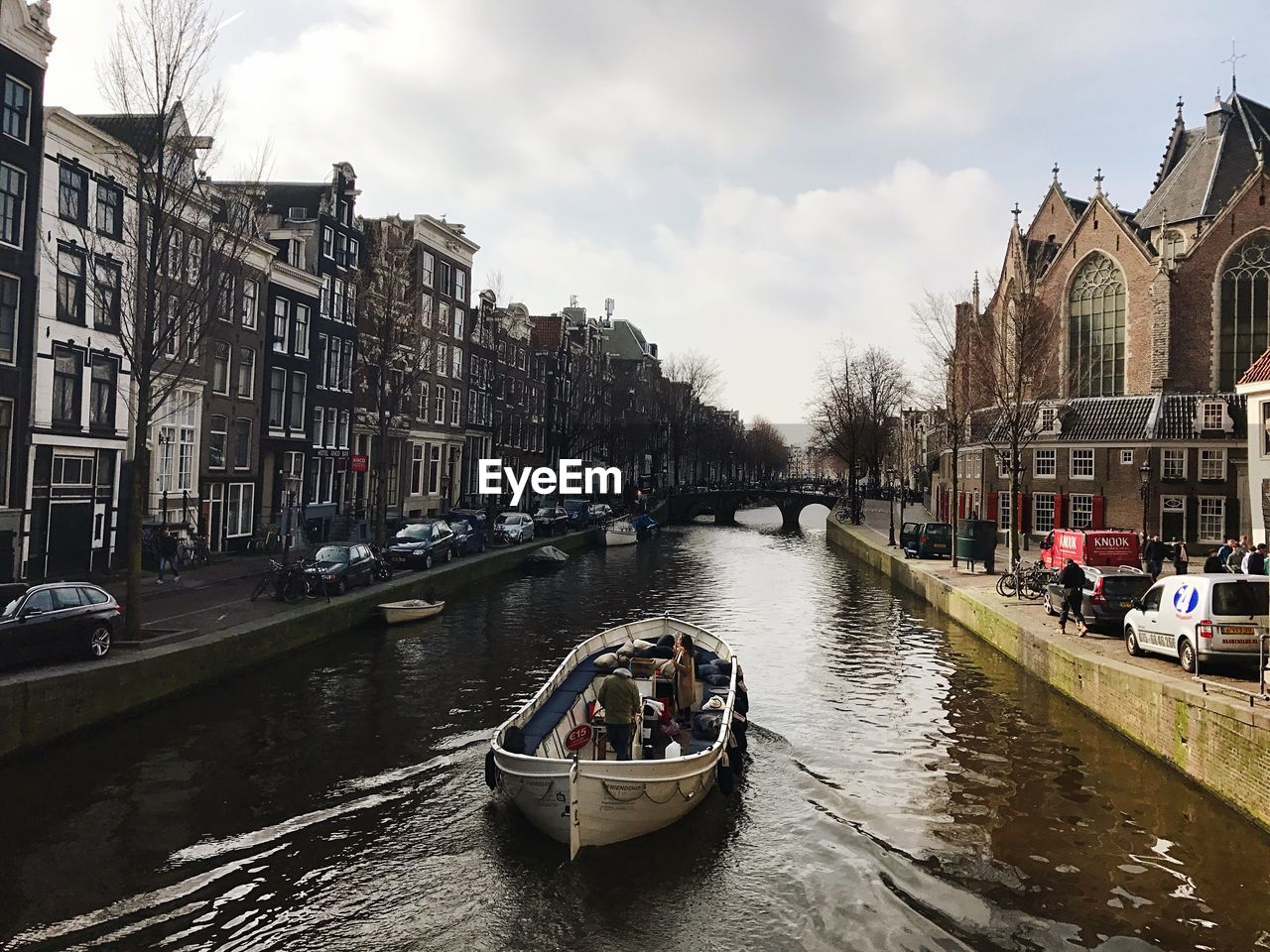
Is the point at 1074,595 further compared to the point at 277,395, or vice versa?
the point at 277,395

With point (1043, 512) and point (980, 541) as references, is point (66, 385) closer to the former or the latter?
point (980, 541)

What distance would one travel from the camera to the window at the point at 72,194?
2717 cm

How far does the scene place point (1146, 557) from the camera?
1191 inches

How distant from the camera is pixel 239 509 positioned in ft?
125

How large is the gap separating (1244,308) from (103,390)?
187 ft

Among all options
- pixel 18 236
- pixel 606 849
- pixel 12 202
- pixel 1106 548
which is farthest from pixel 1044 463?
pixel 12 202

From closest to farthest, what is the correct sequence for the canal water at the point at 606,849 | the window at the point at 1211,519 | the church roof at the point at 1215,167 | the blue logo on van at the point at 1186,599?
the canal water at the point at 606,849
the blue logo on van at the point at 1186,599
the window at the point at 1211,519
the church roof at the point at 1215,167

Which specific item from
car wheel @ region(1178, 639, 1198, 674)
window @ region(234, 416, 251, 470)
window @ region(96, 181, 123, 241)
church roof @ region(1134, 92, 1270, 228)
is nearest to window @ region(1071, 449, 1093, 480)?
church roof @ region(1134, 92, 1270, 228)

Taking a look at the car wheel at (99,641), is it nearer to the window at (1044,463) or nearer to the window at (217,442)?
the window at (217,442)

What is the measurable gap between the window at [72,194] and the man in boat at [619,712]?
2445 centimetres

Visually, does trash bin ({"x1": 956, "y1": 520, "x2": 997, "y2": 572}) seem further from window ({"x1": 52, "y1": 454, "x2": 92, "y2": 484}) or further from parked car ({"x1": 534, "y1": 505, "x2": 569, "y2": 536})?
window ({"x1": 52, "y1": 454, "x2": 92, "y2": 484})

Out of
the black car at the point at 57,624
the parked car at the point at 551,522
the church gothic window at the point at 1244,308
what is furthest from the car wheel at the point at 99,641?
the church gothic window at the point at 1244,308

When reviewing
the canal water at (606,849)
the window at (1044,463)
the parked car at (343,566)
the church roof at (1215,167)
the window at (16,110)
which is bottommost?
the canal water at (606,849)

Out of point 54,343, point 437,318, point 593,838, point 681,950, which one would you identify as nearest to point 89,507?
point 54,343
